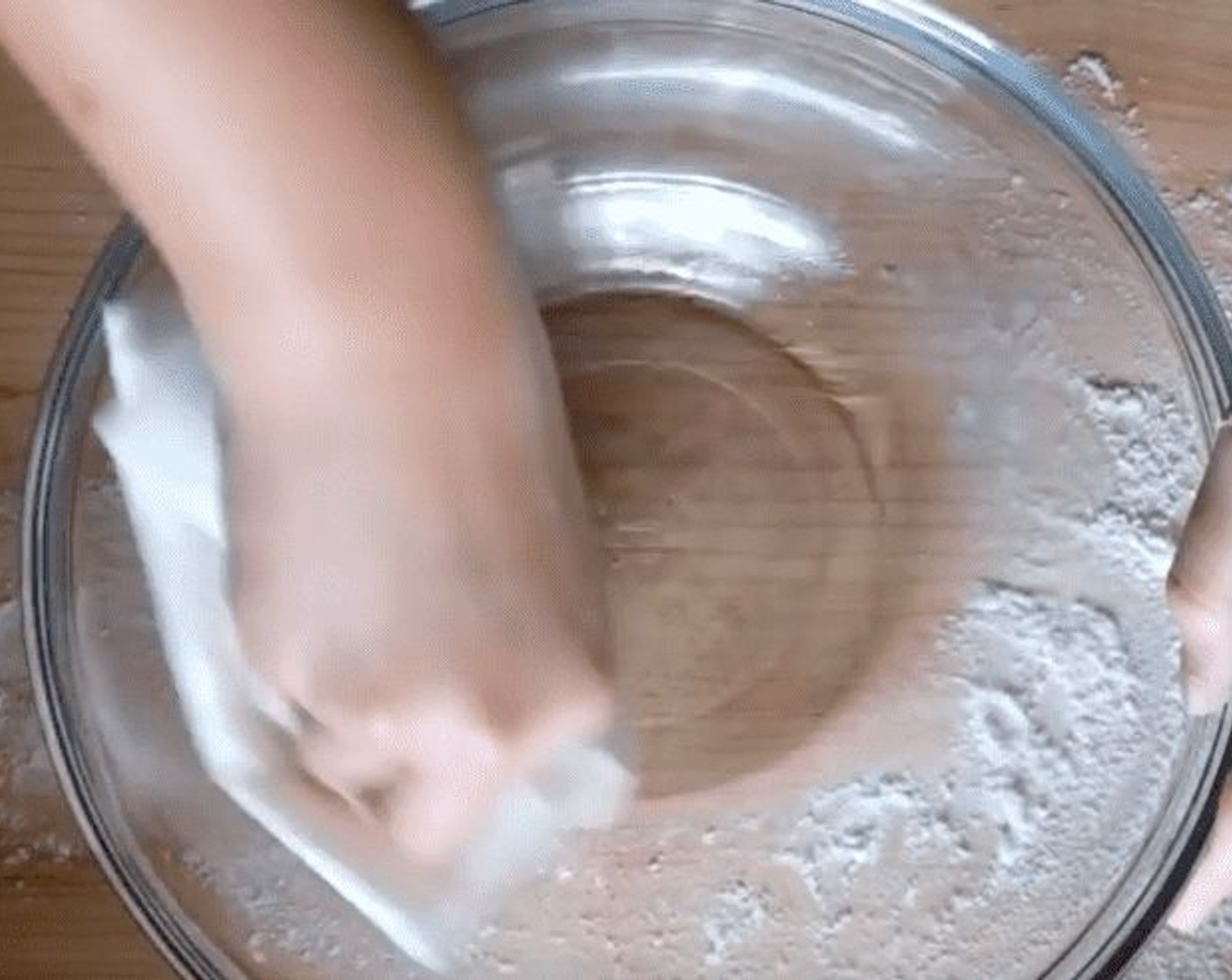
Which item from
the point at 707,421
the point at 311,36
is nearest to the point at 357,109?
the point at 311,36

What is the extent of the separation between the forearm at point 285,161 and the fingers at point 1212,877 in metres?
0.26

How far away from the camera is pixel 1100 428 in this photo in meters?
0.69

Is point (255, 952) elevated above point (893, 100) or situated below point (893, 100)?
below

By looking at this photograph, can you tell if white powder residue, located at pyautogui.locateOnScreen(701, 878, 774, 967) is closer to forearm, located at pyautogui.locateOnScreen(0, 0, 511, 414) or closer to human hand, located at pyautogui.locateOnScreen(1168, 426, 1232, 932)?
human hand, located at pyautogui.locateOnScreen(1168, 426, 1232, 932)

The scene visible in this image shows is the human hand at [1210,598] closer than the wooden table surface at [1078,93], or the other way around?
the human hand at [1210,598]

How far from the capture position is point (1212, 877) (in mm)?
603

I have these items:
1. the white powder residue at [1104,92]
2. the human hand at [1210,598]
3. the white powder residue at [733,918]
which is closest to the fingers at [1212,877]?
the human hand at [1210,598]

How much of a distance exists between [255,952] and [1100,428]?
0.31 metres

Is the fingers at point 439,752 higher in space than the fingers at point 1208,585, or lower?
lower

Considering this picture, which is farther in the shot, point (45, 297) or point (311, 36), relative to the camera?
point (45, 297)

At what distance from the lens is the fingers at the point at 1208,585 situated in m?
0.55

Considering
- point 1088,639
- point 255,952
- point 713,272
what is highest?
point 713,272

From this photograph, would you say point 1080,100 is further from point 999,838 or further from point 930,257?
point 999,838

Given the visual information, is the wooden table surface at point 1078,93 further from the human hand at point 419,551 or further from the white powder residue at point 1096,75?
the human hand at point 419,551
